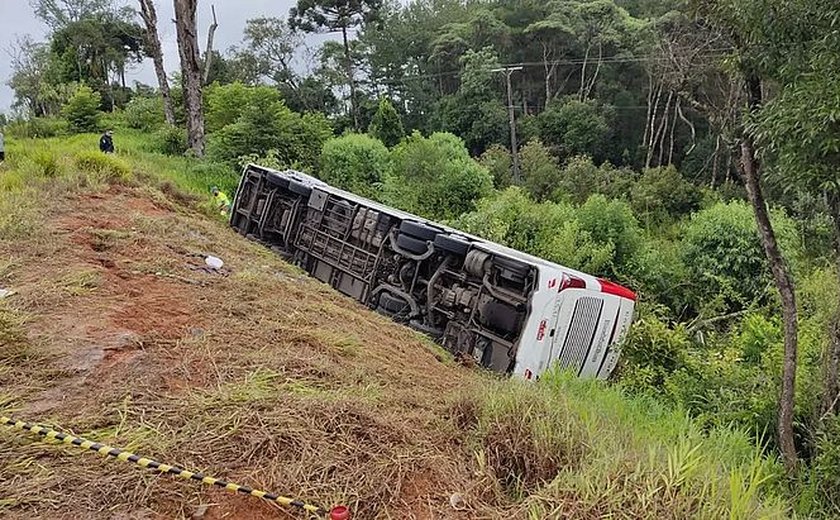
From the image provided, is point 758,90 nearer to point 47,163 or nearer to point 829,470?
point 829,470

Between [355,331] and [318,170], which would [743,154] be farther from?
[318,170]

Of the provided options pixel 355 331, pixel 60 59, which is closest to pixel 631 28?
pixel 60 59

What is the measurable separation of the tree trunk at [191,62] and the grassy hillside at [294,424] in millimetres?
10986

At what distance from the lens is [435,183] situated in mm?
15562

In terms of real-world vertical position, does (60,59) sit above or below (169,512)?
above

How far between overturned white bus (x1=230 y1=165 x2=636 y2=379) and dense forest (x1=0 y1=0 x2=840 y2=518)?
641 millimetres

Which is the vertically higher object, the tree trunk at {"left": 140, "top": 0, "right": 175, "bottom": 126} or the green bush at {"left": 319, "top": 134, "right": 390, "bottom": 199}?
the tree trunk at {"left": 140, "top": 0, "right": 175, "bottom": 126}

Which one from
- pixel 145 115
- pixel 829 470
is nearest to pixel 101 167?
pixel 829 470

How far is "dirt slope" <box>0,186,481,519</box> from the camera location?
2498 millimetres

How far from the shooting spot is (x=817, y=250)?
13727 mm

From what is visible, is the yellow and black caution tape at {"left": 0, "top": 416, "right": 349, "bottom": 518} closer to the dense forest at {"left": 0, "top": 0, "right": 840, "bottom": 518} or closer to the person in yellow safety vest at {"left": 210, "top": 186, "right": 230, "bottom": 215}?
the dense forest at {"left": 0, "top": 0, "right": 840, "bottom": 518}

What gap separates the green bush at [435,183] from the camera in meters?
15.3

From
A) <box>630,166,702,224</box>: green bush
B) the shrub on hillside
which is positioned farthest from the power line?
the shrub on hillside

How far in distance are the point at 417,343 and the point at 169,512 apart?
3662mm
